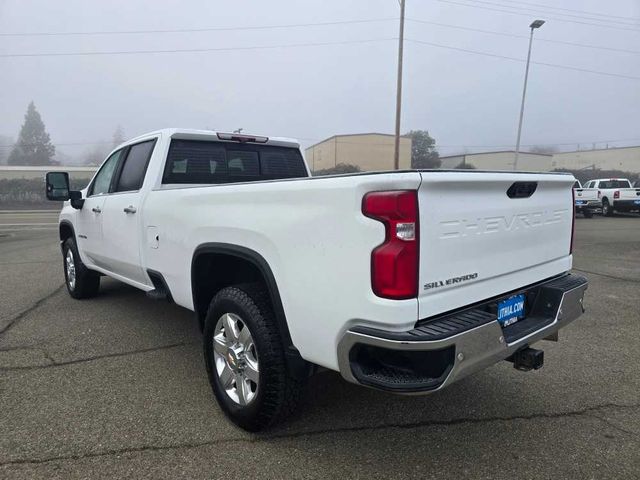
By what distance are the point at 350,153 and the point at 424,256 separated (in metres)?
51.4

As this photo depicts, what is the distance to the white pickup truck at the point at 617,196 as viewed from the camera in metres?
22.4

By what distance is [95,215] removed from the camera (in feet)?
16.6

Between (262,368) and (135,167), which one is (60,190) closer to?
(135,167)

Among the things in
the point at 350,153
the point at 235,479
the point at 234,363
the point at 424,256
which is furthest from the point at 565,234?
the point at 350,153

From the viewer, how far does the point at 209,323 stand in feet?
10.3

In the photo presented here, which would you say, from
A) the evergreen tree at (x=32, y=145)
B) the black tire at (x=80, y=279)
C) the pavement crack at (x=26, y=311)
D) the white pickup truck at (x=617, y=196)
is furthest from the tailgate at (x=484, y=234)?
the evergreen tree at (x=32, y=145)

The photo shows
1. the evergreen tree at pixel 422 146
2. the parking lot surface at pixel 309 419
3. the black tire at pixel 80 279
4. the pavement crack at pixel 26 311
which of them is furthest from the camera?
the evergreen tree at pixel 422 146

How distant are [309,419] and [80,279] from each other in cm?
400

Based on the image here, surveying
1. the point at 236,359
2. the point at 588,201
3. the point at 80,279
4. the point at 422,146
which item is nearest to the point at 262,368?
the point at 236,359

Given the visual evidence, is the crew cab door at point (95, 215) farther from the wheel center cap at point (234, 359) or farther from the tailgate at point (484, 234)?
the tailgate at point (484, 234)

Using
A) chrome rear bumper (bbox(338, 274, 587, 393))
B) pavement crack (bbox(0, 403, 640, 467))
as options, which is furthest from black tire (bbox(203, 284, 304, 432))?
chrome rear bumper (bbox(338, 274, 587, 393))

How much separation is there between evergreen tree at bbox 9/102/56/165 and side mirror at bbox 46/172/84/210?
11267cm

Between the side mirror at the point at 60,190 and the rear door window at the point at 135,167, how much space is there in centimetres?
103

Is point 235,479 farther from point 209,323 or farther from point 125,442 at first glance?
point 209,323
